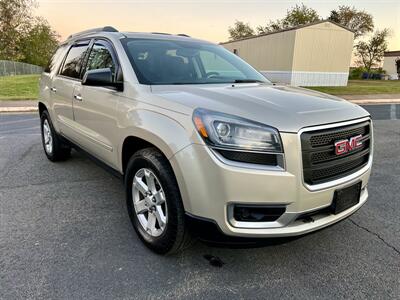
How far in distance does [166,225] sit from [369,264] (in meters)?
1.64

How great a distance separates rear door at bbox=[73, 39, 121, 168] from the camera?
3.08 metres

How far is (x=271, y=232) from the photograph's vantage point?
7.05 ft

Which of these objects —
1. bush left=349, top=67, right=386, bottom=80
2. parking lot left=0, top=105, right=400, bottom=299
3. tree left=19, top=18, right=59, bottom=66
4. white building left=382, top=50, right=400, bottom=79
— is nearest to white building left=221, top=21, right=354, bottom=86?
parking lot left=0, top=105, right=400, bottom=299

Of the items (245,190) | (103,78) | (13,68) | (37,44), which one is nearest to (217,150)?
(245,190)

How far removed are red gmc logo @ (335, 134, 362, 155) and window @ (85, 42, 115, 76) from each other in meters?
2.07

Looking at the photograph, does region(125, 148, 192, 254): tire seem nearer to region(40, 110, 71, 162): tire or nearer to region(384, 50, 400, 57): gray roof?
region(40, 110, 71, 162): tire

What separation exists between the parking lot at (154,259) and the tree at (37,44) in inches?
2188

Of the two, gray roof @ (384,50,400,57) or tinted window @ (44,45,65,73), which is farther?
gray roof @ (384,50,400,57)

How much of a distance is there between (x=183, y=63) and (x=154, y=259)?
1912mm

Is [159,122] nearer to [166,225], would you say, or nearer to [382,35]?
[166,225]

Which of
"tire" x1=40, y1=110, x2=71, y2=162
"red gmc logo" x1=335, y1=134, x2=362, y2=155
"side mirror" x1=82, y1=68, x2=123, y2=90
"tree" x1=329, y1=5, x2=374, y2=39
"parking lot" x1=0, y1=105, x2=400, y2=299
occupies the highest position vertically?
"tree" x1=329, y1=5, x2=374, y2=39

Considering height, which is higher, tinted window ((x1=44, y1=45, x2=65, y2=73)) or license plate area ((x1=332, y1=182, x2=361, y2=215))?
tinted window ((x1=44, y1=45, x2=65, y2=73))

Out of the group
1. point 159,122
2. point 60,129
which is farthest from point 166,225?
point 60,129

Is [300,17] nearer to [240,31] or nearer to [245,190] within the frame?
[240,31]
